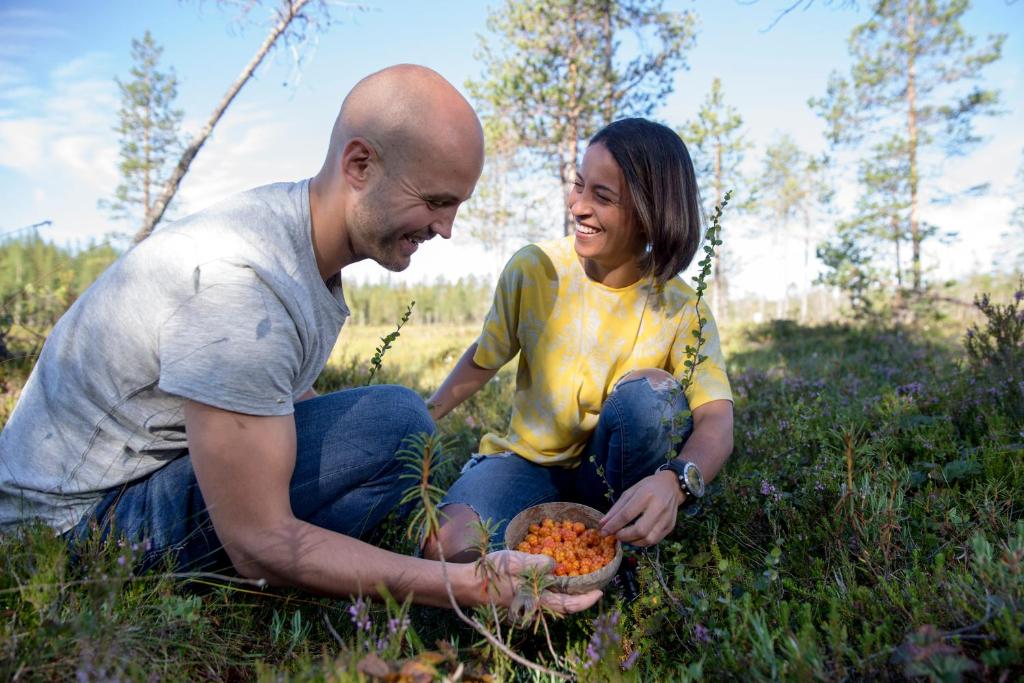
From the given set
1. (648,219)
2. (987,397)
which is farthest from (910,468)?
(648,219)

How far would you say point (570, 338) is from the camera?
2.97 metres

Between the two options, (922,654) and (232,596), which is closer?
(922,654)

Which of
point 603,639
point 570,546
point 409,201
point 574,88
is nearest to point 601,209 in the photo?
point 409,201

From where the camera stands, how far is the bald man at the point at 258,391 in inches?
65.5

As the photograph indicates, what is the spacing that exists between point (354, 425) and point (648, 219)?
1.48 metres

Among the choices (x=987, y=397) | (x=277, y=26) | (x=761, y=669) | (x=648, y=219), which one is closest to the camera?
(x=761, y=669)

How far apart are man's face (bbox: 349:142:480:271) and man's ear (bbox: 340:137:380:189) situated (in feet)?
0.12

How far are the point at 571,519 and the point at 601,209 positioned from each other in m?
1.31

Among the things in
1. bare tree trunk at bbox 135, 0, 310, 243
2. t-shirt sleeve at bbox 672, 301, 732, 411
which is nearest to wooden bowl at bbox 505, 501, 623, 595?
t-shirt sleeve at bbox 672, 301, 732, 411

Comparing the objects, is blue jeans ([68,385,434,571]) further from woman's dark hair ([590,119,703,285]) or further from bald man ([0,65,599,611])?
woman's dark hair ([590,119,703,285])

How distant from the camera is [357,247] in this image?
221 cm

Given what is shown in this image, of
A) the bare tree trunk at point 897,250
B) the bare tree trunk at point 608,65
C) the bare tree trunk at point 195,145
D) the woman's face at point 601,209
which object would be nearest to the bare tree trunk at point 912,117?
the bare tree trunk at point 897,250

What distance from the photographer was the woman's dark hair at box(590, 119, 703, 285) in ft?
9.00

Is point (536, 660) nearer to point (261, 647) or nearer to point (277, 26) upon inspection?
point (261, 647)
